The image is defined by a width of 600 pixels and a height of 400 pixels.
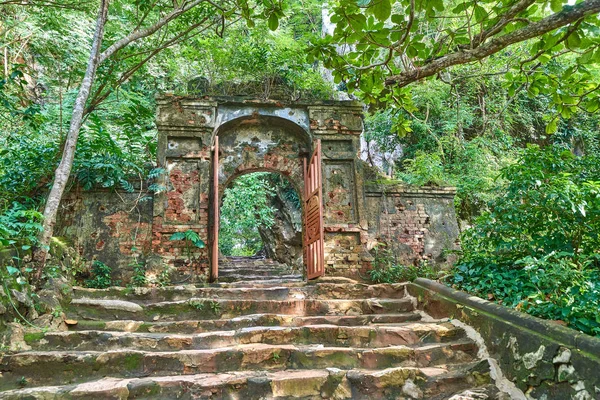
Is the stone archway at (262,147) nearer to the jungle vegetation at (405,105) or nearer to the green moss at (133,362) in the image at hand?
the jungle vegetation at (405,105)

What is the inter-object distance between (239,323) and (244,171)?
420cm

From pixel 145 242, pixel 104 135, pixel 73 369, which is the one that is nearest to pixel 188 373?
pixel 73 369

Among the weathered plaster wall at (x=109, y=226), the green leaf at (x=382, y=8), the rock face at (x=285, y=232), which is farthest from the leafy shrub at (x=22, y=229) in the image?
the rock face at (x=285, y=232)

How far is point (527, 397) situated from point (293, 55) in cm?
662

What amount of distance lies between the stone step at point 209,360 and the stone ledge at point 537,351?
1.06 ft

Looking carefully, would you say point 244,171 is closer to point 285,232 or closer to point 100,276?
point 100,276

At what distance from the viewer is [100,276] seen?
20.6 feet

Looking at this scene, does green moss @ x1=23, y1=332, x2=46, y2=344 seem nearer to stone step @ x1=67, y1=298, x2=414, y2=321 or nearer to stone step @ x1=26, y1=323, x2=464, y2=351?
stone step @ x1=26, y1=323, x2=464, y2=351

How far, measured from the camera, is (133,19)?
6.86m

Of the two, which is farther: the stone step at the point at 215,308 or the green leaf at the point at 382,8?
the stone step at the point at 215,308

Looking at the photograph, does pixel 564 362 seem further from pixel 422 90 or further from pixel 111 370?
pixel 422 90

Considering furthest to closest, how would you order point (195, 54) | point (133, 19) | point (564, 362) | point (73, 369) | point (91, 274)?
point (195, 54) → point (133, 19) → point (91, 274) → point (73, 369) → point (564, 362)

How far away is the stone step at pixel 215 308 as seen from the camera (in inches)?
170

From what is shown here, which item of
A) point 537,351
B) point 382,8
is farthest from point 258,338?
point 382,8
